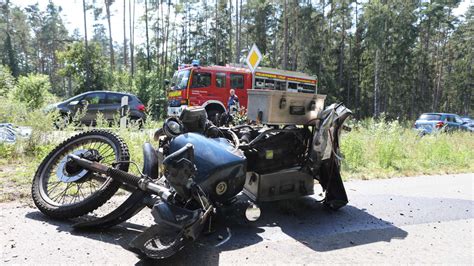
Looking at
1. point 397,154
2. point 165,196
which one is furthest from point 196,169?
point 397,154

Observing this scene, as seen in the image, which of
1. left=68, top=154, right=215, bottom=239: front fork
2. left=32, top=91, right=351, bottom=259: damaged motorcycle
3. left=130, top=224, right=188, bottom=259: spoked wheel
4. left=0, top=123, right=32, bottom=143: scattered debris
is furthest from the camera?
left=0, top=123, right=32, bottom=143: scattered debris

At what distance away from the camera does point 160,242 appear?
8.20 feet

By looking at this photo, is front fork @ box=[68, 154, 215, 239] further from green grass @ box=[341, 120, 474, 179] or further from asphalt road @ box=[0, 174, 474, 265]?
green grass @ box=[341, 120, 474, 179]

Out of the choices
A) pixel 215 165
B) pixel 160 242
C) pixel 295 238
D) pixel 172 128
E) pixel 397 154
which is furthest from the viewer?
pixel 397 154

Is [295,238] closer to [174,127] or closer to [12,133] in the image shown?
[174,127]


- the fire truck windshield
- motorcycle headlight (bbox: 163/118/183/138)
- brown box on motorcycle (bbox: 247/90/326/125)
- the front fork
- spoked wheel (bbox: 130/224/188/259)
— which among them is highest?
Answer: the fire truck windshield

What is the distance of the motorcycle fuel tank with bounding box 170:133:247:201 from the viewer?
3.06 meters

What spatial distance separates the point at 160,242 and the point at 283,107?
2.00m

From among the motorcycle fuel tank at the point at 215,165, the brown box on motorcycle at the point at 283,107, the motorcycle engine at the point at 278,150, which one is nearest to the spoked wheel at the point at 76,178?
the motorcycle fuel tank at the point at 215,165

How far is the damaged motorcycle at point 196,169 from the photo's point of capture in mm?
2697

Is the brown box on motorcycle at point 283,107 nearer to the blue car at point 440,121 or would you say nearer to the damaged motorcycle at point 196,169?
the damaged motorcycle at point 196,169

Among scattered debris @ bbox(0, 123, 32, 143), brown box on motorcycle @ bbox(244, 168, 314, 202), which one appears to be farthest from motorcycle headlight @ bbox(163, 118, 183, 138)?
scattered debris @ bbox(0, 123, 32, 143)

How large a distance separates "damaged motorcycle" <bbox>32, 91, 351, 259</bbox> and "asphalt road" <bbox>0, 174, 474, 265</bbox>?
0.20 metres

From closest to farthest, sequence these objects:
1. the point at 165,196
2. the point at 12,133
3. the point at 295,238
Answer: the point at 165,196, the point at 295,238, the point at 12,133
